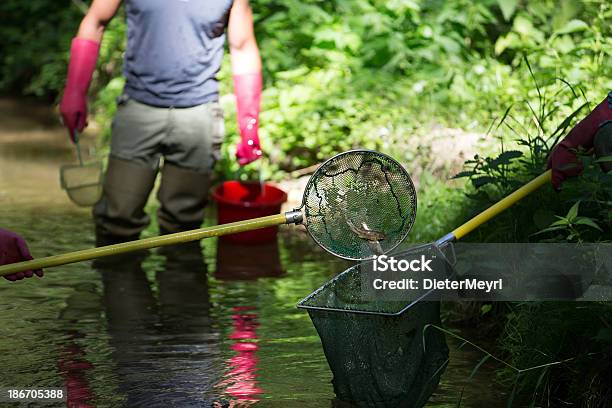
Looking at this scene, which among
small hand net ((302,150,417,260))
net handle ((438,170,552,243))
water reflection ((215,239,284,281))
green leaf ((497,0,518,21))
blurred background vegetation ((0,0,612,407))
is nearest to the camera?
net handle ((438,170,552,243))

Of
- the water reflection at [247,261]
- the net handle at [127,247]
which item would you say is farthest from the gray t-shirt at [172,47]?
the net handle at [127,247]

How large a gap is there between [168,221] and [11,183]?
3280mm

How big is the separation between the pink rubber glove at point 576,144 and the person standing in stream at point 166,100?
294cm

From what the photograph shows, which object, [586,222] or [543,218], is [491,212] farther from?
[543,218]

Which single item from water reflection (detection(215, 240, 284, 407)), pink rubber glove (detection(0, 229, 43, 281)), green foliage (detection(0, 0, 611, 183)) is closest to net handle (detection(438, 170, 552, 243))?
water reflection (detection(215, 240, 284, 407))

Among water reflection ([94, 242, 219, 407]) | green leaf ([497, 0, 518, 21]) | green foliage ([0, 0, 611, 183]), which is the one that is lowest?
water reflection ([94, 242, 219, 407])

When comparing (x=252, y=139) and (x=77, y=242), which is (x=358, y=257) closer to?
(x=252, y=139)

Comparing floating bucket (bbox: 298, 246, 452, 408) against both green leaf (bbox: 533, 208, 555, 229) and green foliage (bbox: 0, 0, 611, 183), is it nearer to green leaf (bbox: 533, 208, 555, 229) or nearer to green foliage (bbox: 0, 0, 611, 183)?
green leaf (bbox: 533, 208, 555, 229)

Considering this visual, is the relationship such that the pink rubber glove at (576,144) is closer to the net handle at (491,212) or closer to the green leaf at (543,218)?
the net handle at (491,212)

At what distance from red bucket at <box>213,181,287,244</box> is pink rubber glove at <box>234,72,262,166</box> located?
492 millimetres

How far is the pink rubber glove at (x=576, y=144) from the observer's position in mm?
5031

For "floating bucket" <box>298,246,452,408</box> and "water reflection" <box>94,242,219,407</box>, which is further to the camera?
"water reflection" <box>94,242,219,407</box>

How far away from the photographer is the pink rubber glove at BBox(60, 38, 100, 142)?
24.2ft

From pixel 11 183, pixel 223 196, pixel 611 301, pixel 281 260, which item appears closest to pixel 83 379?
A: pixel 611 301
